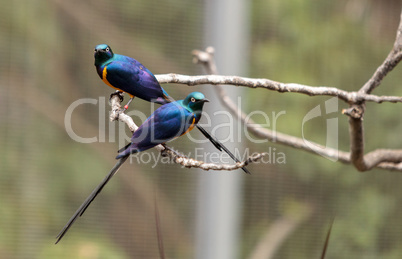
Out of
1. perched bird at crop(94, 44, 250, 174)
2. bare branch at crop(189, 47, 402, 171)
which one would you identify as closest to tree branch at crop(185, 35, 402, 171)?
bare branch at crop(189, 47, 402, 171)

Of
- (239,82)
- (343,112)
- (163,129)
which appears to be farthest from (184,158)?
(343,112)

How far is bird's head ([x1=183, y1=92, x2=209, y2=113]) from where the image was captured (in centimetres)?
34

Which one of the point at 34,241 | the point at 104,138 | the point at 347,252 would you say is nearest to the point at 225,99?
the point at 104,138

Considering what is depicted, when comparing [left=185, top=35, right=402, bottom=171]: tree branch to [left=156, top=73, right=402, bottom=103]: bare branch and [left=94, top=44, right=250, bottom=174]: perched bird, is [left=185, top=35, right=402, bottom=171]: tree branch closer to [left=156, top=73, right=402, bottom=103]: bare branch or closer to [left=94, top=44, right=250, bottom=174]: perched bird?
[left=156, top=73, right=402, bottom=103]: bare branch

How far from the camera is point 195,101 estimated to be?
13.5 inches

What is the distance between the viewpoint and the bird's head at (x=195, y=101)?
0.34m

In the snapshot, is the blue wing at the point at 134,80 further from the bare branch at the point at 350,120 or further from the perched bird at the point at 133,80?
the bare branch at the point at 350,120

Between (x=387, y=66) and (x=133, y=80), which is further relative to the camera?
(x=387, y=66)

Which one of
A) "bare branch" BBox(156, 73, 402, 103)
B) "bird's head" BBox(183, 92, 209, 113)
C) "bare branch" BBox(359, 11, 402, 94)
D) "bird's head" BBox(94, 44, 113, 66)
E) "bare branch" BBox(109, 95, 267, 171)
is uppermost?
"bare branch" BBox(359, 11, 402, 94)

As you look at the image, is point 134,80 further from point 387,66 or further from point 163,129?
point 387,66

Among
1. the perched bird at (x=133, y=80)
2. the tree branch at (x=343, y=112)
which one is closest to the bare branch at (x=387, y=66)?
the tree branch at (x=343, y=112)

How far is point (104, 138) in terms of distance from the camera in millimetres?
1097

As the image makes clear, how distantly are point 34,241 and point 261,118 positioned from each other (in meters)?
0.60

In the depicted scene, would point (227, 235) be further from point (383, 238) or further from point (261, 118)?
point (383, 238)
